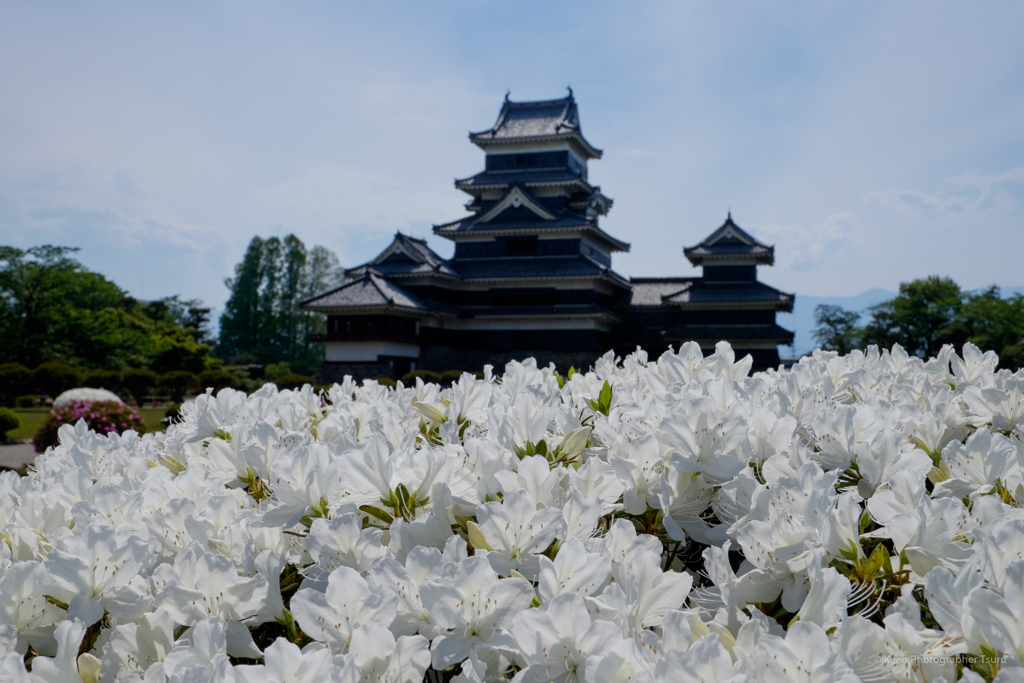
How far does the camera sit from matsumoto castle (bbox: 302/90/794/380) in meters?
28.5

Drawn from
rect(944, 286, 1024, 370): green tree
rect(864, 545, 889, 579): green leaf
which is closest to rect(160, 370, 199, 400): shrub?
rect(864, 545, 889, 579): green leaf

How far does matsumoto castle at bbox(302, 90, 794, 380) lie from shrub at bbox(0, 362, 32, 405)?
12.0 meters

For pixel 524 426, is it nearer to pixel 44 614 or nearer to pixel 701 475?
Result: pixel 701 475

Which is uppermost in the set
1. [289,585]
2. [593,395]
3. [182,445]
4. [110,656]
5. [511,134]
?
[511,134]

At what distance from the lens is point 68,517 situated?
6.34 ft

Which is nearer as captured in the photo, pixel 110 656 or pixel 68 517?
pixel 110 656

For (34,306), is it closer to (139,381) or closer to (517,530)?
(139,381)

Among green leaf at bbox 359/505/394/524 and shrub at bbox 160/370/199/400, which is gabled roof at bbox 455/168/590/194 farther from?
green leaf at bbox 359/505/394/524

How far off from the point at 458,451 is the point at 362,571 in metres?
0.55

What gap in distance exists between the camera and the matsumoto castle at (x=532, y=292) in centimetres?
2852

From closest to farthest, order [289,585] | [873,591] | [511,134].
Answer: [873,591]
[289,585]
[511,134]

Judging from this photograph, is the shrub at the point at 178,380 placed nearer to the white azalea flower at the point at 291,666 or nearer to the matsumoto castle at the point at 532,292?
the matsumoto castle at the point at 532,292

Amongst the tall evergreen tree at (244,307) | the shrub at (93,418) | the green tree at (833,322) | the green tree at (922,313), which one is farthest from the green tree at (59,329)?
the green tree at (833,322)

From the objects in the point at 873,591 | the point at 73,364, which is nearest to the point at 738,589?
the point at 873,591
